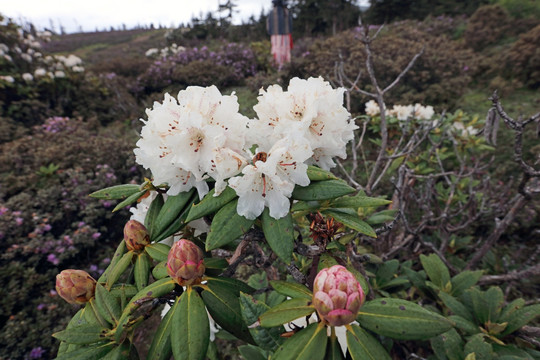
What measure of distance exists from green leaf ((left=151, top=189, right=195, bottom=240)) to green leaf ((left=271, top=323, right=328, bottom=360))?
0.45m

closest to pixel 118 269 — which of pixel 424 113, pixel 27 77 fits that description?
pixel 424 113

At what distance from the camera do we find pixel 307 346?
0.61 metres

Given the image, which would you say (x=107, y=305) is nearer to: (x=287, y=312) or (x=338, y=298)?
(x=287, y=312)

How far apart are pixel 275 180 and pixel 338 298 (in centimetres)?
29

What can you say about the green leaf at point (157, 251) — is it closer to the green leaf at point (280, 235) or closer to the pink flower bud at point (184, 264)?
the pink flower bud at point (184, 264)

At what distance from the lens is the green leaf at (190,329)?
66cm

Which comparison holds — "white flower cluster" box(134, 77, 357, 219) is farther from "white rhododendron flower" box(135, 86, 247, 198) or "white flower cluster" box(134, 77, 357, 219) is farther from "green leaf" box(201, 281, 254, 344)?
"green leaf" box(201, 281, 254, 344)

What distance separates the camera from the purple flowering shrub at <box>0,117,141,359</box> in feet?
7.25

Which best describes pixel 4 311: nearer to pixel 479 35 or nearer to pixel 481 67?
pixel 481 67

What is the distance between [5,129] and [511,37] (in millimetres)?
A: 11232

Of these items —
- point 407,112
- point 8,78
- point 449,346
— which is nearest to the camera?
point 449,346

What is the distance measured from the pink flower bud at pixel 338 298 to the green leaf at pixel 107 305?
54cm

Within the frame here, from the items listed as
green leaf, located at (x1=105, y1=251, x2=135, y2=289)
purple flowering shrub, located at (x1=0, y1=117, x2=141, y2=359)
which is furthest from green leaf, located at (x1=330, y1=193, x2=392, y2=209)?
purple flowering shrub, located at (x1=0, y1=117, x2=141, y2=359)

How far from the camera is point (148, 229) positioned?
3.01 ft
